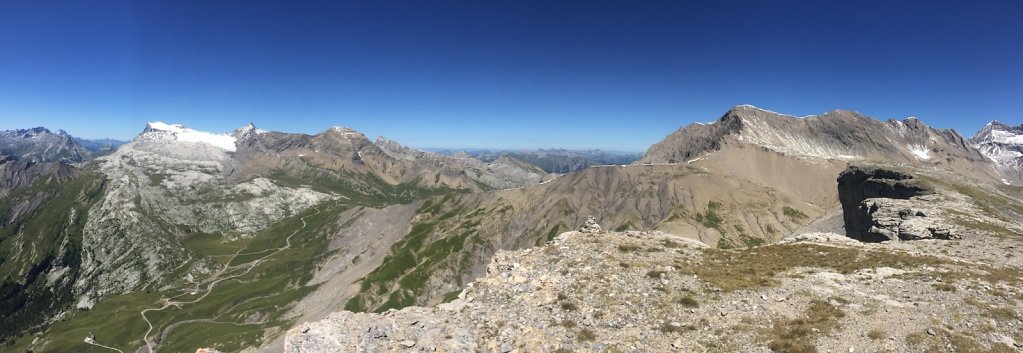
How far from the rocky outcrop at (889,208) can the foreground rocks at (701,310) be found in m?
21.9

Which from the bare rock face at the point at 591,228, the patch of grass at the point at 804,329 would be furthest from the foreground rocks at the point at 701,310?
the bare rock face at the point at 591,228

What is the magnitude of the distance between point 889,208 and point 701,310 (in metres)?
58.7

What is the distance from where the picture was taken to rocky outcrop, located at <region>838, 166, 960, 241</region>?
51625 mm

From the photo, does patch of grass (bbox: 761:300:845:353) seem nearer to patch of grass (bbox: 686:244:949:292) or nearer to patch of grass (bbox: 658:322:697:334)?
patch of grass (bbox: 658:322:697:334)

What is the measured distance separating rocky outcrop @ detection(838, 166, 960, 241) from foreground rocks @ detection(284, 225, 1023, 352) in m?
21.9

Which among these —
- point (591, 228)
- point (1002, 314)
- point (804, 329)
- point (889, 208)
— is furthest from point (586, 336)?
point (889, 208)

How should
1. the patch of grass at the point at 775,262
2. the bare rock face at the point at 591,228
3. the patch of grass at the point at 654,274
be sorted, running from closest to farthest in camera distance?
the patch of grass at the point at 775,262 → the patch of grass at the point at 654,274 → the bare rock face at the point at 591,228

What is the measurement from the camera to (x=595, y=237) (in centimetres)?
3916

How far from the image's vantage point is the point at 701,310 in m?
25.1

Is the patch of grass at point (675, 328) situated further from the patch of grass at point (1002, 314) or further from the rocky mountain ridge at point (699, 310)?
the patch of grass at point (1002, 314)

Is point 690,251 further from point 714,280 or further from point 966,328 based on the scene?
point 966,328

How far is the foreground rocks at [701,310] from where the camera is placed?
21.3m

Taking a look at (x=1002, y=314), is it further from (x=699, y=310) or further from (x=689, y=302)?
(x=689, y=302)

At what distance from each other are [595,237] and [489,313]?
626 inches
